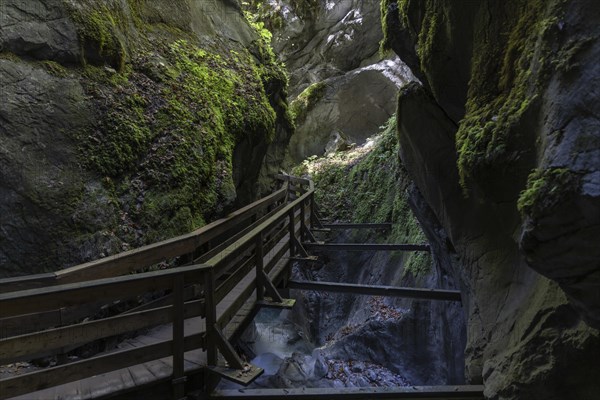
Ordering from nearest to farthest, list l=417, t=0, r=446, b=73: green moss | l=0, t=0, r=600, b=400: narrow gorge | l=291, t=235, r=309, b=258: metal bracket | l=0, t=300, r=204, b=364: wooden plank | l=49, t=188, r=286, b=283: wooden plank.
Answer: l=0, t=0, r=600, b=400: narrow gorge → l=0, t=300, r=204, b=364: wooden plank → l=49, t=188, r=286, b=283: wooden plank → l=417, t=0, r=446, b=73: green moss → l=291, t=235, r=309, b=258: metal bracket

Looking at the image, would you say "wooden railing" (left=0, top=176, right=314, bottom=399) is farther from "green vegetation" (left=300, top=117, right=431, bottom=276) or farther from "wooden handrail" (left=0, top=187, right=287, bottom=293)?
"green vegetation" (left=300, top=117, right=431, bottom=276)

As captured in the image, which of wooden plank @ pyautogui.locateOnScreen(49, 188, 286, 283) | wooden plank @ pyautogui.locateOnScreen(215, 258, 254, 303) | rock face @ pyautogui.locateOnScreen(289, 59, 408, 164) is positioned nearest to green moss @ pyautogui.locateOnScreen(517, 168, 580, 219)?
wooden plank @ pyautogui.locateOnScreen(215, 258, 254, 303)

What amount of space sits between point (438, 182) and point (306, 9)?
22.6 m

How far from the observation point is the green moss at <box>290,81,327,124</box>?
2306 cm

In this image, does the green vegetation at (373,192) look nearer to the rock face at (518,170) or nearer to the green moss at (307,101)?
the rock face at (518,170)

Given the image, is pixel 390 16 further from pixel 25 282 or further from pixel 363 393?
pixel 25 282

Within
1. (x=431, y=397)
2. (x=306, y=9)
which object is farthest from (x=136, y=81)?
(x=306, y=9)

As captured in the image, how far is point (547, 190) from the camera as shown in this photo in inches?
101

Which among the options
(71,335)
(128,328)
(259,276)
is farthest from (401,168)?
(71,335)

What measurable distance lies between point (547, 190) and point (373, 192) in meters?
11.7

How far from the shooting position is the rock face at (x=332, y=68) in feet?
71.9

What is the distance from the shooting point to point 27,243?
4.75 m

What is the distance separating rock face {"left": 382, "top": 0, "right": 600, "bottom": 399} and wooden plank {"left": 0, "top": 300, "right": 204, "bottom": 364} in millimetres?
3226

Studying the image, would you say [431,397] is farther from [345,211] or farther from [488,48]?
[345,211]
